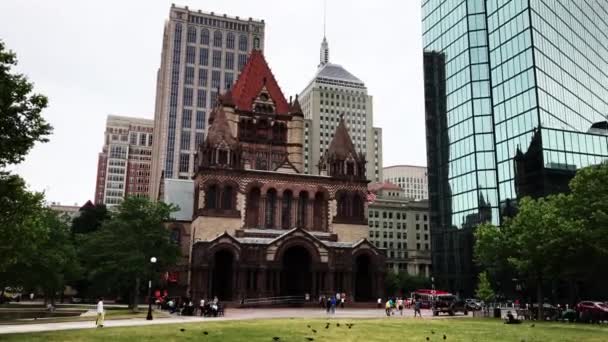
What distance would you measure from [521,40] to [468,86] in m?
11.0

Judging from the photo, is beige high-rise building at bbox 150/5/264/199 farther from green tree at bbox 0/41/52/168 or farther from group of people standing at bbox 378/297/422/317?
green tree at bbox 0/41/52/168

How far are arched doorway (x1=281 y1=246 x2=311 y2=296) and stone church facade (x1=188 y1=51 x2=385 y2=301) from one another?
114 millimetres

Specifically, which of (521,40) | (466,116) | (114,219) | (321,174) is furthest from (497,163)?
(114,219)

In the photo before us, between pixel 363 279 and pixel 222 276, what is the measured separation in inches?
650

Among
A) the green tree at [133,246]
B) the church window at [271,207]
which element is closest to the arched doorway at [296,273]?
the church window at [271,207]

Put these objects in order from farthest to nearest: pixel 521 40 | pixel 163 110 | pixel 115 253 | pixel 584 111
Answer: pixel 163 110 → pixel 584 111 → pixel 521 40 → pixel 115 253

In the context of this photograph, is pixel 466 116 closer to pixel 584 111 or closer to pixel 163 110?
pixel 584 111

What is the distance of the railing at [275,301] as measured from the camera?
5438 centimetres

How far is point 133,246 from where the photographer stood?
52.2 meters

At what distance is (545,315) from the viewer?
42375 mm

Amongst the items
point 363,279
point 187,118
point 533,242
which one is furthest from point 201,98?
point 533,242

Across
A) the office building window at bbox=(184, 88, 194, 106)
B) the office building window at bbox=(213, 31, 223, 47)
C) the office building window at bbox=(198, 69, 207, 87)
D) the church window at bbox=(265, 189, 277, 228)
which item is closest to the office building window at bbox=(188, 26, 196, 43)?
the office building window at bbox=(213, 31, 223, 47)

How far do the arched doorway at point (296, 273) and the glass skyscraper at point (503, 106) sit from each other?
2967 cm

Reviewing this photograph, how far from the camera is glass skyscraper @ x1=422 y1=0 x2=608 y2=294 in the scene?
232 ft
